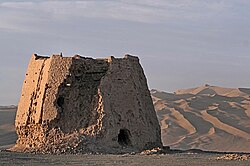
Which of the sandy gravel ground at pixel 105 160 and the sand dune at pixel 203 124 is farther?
the sand dune at pixel 203 124

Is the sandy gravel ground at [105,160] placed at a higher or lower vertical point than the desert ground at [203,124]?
higher

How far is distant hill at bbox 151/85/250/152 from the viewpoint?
41.2 metres

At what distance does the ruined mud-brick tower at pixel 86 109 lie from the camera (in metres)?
22.0

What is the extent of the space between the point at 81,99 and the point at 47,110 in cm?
128

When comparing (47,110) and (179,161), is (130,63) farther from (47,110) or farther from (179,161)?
(179,161)

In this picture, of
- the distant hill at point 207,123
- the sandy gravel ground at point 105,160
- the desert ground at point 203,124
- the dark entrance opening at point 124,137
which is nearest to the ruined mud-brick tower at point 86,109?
the dark entrance opening at point 124,137

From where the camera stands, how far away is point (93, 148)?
2172cm

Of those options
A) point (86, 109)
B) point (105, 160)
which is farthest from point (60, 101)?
point (105, 160)

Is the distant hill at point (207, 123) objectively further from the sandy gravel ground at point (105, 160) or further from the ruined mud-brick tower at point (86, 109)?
the sandy gravel ground at point (105, 160)

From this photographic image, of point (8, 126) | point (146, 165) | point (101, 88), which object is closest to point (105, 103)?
point (101, 88)

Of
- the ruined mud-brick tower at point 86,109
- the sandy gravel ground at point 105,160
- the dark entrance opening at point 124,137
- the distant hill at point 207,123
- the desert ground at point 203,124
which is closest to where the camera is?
the sandy gravel ground at point 105,160

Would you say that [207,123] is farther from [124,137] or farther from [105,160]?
[105,160]

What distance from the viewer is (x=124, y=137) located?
23.0 metres

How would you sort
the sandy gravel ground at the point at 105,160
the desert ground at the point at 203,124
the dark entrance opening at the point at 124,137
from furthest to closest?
the desert ground at the point at 203,124 < the dark entrance opening at the point at 124,137 < the sandy gravel ground at the point at 105,160
